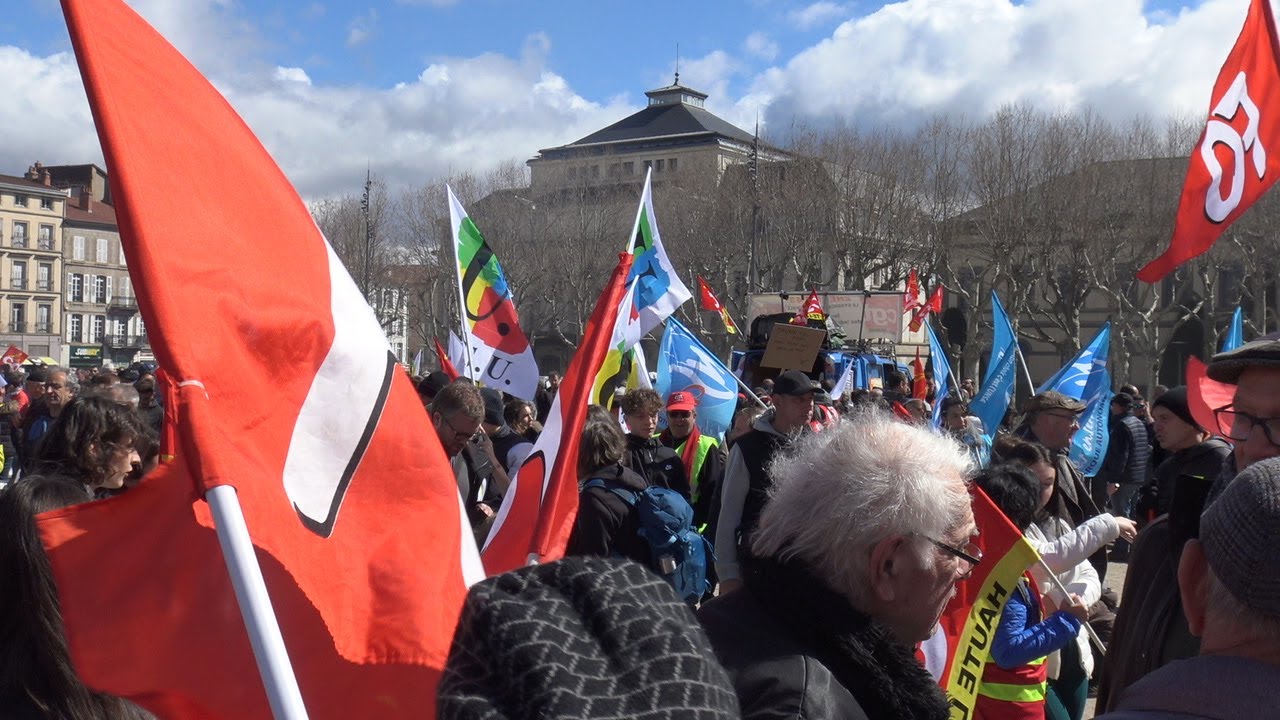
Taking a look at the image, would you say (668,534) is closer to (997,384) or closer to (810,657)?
(810,657)

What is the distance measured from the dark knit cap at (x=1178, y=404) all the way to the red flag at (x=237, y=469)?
4181mm

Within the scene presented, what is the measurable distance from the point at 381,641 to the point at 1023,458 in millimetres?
3278

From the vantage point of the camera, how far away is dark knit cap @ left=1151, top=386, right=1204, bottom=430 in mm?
5551

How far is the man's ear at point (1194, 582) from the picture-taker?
1.63m

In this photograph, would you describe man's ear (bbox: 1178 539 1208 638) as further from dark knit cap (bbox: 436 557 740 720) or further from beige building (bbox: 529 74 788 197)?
beige building (bbox: 529 74 788 197)

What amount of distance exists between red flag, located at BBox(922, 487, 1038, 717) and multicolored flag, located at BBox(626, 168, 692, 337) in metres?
5.59

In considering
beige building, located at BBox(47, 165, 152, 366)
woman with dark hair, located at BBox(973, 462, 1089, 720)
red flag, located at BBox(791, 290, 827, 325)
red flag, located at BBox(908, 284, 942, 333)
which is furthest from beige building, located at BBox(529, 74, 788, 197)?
woman with dark hair, located at BBox(973, 462, 1089, 720)

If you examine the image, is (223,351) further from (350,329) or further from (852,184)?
(852,184)

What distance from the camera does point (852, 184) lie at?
36.9m

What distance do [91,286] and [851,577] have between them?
88.2 m

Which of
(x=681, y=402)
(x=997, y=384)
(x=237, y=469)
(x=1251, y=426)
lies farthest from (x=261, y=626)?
(x=997, y=384)

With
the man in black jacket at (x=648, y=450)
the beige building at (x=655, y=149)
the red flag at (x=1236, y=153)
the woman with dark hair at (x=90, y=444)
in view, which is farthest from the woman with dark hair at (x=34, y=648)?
the beige building at (x=655, y=149)

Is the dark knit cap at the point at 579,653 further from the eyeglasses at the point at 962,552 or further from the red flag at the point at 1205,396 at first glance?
the red flag at the point at 1205,396

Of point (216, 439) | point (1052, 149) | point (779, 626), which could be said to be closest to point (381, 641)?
point (216, 439)
